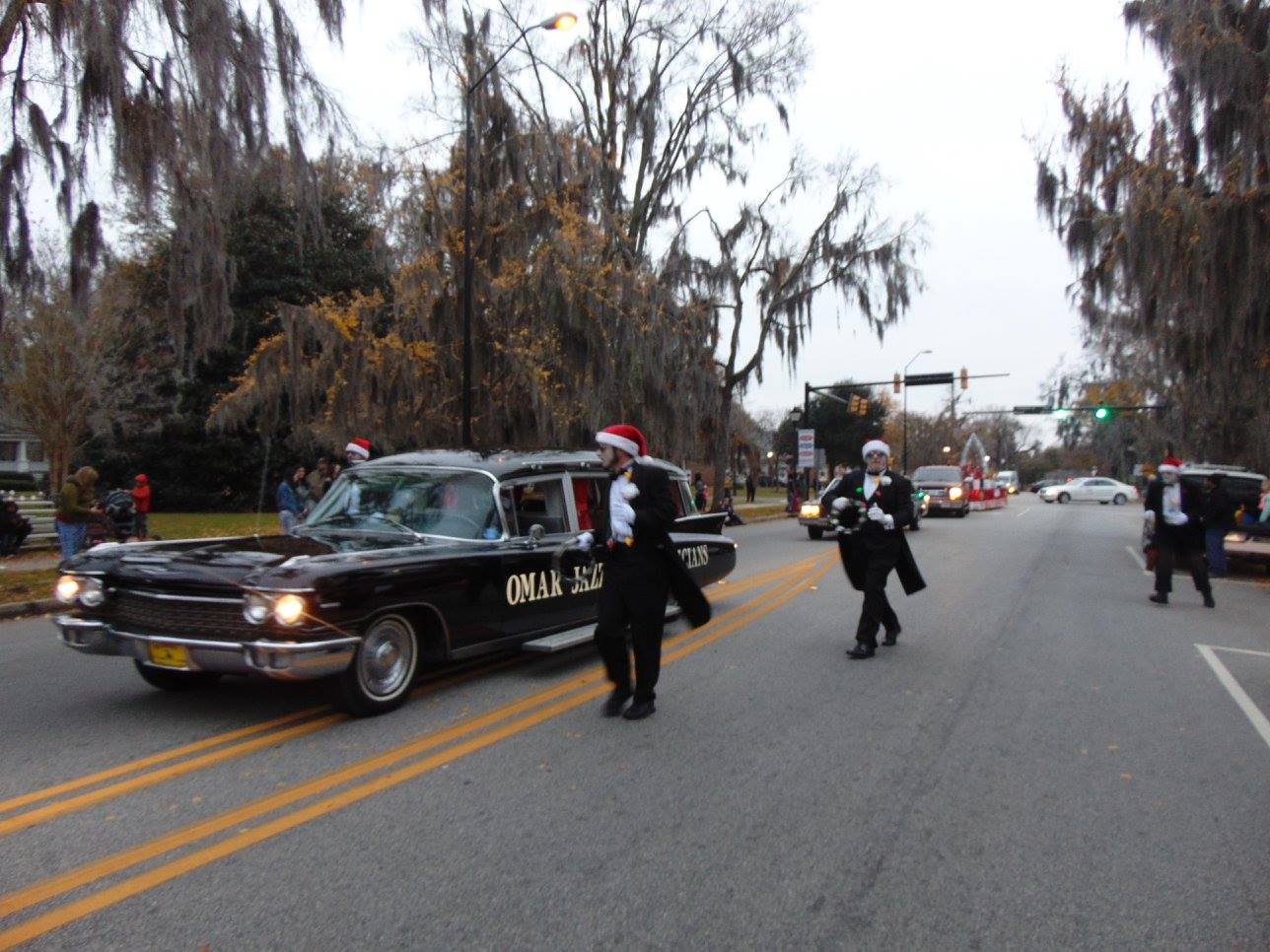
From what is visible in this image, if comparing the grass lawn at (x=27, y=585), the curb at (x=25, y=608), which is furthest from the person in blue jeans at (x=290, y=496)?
the curb at (x=25, y=608)

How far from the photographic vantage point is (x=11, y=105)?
11719 mm

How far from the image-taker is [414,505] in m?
7.12

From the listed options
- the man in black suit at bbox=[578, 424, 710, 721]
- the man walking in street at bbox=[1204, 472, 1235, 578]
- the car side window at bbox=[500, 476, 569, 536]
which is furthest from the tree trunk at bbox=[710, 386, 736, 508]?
the man in black suit at bbox=[578, 424, 710, 721]

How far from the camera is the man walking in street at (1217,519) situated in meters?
14.7

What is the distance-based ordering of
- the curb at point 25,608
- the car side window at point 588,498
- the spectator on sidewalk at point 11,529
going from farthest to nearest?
the spectator on sidewalk at point 11,529
the curb at point 25,608
the car side window at point 588,498

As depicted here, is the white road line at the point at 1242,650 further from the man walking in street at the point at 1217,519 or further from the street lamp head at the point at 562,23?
the street lamp head at the point at 562,23

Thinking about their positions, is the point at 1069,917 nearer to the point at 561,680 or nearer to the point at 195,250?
the point at 561,680

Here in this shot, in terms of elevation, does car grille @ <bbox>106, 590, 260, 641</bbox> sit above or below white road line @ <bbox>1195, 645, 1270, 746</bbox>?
above

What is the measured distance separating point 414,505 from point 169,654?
204 centimetres

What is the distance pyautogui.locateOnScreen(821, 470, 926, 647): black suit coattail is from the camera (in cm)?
826

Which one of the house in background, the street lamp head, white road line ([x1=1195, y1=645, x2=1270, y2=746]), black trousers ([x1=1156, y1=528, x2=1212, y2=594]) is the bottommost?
white road line ([x1=1195, y1=645, x2=1270, y2=746])

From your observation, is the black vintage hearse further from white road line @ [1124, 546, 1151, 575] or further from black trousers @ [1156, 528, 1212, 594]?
white road line @ [1124, 546, 1151, 575]

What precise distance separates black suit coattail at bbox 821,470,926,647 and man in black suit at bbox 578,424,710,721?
2.70 meters

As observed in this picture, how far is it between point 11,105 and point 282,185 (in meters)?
3.09
